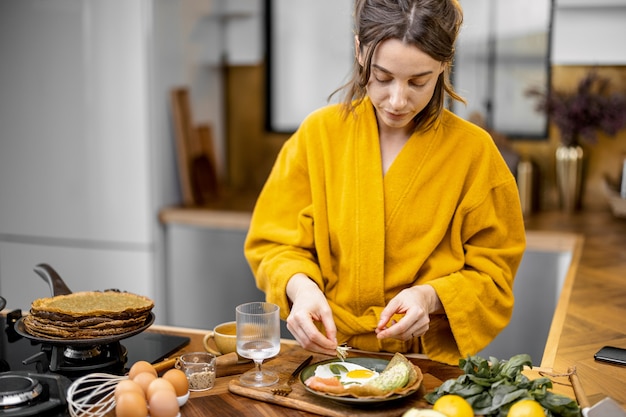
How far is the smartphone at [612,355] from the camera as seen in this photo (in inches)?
58.3

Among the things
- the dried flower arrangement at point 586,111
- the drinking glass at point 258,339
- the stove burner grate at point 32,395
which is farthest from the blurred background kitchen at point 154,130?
the stove burner grate at point 32,395

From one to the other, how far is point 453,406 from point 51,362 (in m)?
0.76

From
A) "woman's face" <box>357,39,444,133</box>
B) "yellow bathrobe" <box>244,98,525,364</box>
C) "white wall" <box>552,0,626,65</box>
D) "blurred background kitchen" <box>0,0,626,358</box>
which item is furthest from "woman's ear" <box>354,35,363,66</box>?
"white wall" <box>552,0,626,65</box>

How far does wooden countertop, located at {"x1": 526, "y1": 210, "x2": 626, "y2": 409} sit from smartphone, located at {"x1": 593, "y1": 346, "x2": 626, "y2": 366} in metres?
0.01

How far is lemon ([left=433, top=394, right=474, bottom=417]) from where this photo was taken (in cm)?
115

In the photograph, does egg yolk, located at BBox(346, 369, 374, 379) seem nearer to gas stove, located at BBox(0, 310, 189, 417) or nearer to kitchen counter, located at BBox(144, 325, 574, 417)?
kitchen counter, located at BBox(144, 325, 574, 417)

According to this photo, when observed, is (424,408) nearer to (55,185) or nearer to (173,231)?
(173,231)

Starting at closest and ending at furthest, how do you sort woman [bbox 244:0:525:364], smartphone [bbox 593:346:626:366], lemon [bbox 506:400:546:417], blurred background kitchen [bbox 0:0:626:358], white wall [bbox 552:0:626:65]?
lemon [bbox 506:400:546:417]
smartphone [bbox 593:346:626:366]
woman [bbox 244:0:525:364]
white wall [bbox 552:0:626:65]
blurred background kitchen [bbox 0:0:626:358]

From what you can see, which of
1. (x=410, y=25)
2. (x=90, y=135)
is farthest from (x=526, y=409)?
(x=90, y=135)

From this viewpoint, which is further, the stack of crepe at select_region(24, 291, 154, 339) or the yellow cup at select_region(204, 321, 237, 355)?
the yellow cup at select_region(204, 321, 237, 355)

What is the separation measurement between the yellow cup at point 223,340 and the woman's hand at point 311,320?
0.45 ft

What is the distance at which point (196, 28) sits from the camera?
3.38 m

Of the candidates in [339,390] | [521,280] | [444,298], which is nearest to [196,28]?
[521,280]

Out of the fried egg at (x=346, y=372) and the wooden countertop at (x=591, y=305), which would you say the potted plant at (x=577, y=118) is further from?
the fried egg at (x=346, y=372)
